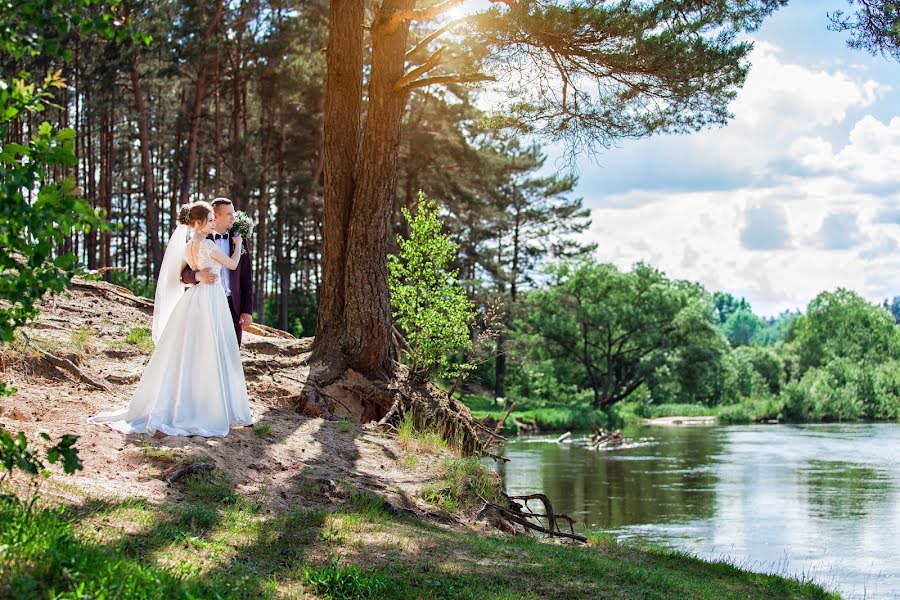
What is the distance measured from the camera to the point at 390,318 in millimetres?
10148

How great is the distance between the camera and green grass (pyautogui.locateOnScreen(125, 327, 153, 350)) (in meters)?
9.69

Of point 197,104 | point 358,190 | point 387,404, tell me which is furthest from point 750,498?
point 197,104

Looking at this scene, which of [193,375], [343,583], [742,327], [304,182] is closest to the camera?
[343,583]

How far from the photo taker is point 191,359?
7.14 metres

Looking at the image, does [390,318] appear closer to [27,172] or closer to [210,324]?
[210,324]

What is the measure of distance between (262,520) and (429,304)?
5.69m

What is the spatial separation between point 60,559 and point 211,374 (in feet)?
12.0

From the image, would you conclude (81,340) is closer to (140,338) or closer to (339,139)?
(140,338)

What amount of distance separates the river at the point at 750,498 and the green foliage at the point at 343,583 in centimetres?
628

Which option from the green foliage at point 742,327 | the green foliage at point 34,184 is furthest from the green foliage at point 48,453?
the green foliage at point 742,327

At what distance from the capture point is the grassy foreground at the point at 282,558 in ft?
12.1

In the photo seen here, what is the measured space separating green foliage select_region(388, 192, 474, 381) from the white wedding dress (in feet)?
11.4

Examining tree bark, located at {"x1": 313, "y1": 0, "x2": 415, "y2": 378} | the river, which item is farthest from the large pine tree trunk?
the river

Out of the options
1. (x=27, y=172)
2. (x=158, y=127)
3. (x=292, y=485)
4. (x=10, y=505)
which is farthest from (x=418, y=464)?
(x=158, y=127)
